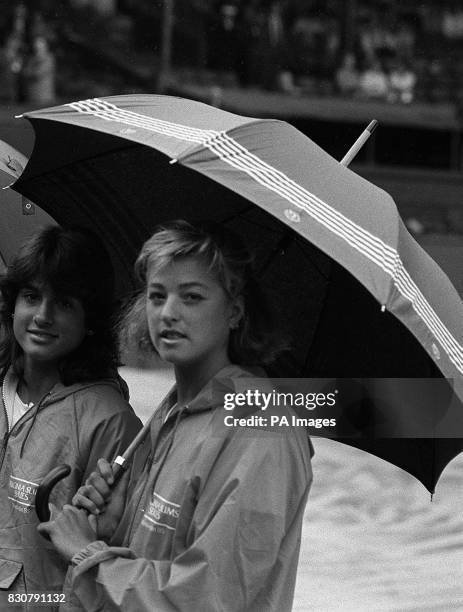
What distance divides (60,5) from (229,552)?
1231 cm

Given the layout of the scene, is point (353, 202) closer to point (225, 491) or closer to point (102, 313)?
point (225, 491)

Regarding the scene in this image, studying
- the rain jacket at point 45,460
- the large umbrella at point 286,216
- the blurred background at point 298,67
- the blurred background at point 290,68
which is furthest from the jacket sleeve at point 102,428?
the blurred background at point 290,68

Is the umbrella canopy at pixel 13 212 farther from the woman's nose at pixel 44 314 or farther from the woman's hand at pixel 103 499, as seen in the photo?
the woman's hand at pixel 103 499

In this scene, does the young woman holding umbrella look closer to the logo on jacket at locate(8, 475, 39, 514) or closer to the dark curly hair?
the logo on jacket at locate(8, 475, 39, 514)

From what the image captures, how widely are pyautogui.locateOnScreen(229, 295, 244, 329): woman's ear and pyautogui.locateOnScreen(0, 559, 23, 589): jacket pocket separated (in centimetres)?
72

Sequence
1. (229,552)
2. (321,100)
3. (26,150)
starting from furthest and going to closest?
(321,100), (26,150), (229,552)

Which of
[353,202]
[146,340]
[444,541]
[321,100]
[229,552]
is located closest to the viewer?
[229,552]

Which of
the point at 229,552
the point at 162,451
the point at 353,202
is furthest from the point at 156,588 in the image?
the point at 353,202

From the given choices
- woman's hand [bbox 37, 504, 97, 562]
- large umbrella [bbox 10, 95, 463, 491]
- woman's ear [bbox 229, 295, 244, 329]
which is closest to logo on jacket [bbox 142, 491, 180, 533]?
woman's hand [bbox 37, 504, 97, 562]

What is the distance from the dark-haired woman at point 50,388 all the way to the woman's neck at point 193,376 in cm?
28

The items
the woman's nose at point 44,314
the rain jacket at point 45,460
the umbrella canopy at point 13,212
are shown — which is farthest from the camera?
the umbrella canopy at point 13,212

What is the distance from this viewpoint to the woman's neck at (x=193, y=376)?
233 centimetres

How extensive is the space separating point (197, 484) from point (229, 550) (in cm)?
14

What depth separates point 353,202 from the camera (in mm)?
2244
